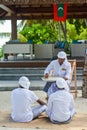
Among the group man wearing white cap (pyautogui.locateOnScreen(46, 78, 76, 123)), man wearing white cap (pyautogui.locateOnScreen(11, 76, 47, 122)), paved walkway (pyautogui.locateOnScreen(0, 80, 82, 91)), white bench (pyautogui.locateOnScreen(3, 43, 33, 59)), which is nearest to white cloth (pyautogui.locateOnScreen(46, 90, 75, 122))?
man wearing white cap (pyautogui.locateOnScreen(46, 78, 76, 123))

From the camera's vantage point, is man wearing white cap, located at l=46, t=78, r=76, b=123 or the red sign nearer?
man wearing white cap, located at l=46, t=78, r=76, b=123

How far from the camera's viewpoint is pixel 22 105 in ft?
25.4

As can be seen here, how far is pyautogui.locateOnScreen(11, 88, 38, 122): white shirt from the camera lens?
305 inches

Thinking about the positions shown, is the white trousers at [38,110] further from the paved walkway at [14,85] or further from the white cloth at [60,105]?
the paved walkway at [14,85]

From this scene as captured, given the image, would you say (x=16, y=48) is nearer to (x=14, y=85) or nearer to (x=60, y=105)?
(x=14, y=85)

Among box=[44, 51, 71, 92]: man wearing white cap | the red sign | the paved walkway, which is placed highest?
the red sign

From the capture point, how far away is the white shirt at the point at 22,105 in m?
7.76

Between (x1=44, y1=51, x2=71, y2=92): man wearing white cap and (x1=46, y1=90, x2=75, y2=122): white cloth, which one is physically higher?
(x1=44, y1=51, x2=71, y2=92): man wearing white cap

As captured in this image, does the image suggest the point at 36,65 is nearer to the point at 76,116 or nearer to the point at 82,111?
the point at 82,111

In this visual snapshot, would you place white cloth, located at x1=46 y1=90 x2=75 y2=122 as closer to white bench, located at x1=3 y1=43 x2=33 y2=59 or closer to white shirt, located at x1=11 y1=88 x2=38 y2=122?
white shirt, located at x1=11 y1=88 x2=38 y2=122

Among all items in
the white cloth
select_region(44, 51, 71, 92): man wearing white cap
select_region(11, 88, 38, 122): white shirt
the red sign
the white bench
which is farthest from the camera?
the red sign

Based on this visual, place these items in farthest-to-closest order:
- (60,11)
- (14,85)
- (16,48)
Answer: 1. (60,11)
2. (16,48)
3. (14,85)

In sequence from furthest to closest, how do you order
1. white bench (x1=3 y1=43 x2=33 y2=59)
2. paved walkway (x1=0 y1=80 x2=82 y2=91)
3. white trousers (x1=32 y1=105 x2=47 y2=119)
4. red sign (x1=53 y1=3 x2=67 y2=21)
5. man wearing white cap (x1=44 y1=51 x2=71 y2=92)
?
red sign (x1=53 y1=3 x2=67 y2=21), white bench (x1=3 y1=43 x2=33 y2=59), paved walkway (x1=0 y1=80 x2=82 y2=91), man wearing white cap (x1=44 y1=51 x2=71 y2=92), white trousers (x1=32 y1=105 x2=47 y2=119)

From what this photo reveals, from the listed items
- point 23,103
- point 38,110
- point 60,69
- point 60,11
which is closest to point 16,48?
point 60,11
